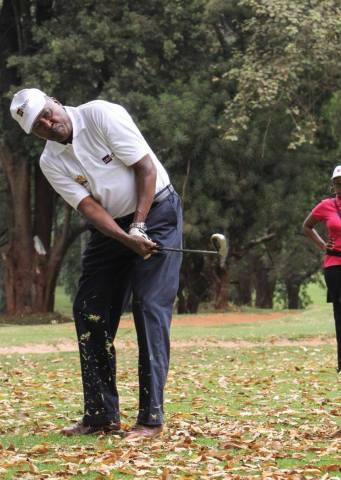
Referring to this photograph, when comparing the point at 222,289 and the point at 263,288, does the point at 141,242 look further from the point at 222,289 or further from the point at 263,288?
the point at 263,288

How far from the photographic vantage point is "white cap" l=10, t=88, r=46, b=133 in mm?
6285

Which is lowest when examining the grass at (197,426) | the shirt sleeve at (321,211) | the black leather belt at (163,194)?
the grass at (197,426)

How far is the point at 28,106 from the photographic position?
629cm

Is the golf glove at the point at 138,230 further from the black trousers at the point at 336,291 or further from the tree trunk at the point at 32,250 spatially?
the tree trunk at the point at 32,250

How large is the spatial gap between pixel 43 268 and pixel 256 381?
785 inches

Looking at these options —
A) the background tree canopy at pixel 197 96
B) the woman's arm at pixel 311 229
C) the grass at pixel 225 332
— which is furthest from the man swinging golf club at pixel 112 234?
the background tree canopy at pixel 197 96

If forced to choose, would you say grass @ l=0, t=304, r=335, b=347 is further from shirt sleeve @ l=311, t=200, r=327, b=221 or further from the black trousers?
the black trousers

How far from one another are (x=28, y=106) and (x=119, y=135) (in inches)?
22.5

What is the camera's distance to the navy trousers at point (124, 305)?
259 inches

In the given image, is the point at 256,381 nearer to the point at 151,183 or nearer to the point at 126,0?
the point at 151,183

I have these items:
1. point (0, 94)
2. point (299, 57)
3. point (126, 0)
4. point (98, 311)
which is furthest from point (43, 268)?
point (98, 311)

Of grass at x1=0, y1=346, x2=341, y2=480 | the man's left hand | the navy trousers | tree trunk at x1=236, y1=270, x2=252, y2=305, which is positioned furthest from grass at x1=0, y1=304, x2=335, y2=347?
tree trunk at x1=236, y1=270, x2=252, y2=305

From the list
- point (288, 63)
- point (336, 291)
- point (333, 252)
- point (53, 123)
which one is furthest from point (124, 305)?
point (288, 63)

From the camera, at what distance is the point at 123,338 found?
20.8 m
